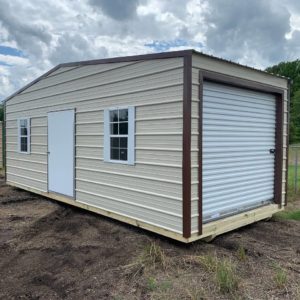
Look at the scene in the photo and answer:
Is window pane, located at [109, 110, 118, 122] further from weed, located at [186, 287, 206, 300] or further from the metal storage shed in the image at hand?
weed, located at [186, 287, 206, 300]

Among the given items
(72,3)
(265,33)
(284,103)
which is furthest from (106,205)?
(265,33)

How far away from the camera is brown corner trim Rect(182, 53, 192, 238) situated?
13.6 feet

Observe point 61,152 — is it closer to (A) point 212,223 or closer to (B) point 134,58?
(B) point 134,58

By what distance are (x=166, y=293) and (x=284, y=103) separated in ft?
14.3

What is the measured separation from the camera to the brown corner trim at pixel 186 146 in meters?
4.15

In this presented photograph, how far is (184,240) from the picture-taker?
4238 mm

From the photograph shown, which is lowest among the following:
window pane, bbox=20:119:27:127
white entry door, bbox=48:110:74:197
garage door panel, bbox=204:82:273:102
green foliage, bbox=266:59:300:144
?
white entry door, bbox=48:110:74:197

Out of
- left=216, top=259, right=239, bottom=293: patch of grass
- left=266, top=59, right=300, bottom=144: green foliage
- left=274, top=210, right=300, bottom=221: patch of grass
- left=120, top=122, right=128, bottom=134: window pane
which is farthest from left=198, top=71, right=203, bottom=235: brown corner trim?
left=266, top=59, right=300, bottom=144: green foliage

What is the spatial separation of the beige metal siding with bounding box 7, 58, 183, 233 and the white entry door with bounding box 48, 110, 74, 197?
20cm

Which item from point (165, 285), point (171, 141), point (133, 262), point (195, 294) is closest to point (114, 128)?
point (171, 141)

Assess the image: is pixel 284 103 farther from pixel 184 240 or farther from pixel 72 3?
pixel 72 3

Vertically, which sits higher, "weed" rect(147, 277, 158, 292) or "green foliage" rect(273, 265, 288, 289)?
"green foliage" rect(273, 265, 288, 289)

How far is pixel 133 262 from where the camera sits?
3928 millimetres

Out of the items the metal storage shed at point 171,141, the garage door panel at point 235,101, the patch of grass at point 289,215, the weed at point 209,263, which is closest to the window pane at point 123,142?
the metal storage shed at point 171,141
